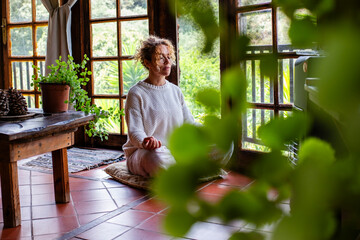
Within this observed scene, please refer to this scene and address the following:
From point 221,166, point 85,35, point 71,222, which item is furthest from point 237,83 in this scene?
point 85,35

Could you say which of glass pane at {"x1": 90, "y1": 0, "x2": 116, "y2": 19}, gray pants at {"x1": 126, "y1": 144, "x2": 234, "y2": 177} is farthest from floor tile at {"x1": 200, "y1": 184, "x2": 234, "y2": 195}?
glass pane at {"x1": 90, "y1": 0, "x2": 116, "y2": 19}

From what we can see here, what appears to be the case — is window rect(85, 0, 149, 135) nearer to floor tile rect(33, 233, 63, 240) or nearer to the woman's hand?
the woman's hand

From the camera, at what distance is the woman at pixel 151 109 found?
3342mm

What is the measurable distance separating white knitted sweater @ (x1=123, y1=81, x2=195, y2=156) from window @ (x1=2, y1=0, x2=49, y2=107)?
206 cm

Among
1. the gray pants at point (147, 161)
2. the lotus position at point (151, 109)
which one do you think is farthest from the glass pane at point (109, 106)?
the gray pants at point (147, 161)

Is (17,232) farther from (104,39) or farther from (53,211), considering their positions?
(104,39)

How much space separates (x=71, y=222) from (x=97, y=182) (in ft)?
2.89

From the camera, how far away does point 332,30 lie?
20cm

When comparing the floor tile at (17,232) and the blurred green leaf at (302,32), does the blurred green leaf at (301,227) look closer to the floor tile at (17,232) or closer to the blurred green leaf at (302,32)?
the blurred green leaf at (302,32)

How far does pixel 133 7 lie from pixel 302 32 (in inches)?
172

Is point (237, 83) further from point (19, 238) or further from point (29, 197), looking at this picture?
point (29, 197)

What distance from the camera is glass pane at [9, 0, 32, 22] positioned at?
511 cm

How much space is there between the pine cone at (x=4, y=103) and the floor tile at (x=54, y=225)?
28.9 inches

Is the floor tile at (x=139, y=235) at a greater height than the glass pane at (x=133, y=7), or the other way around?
the glass pane at (x=133, y=7)
